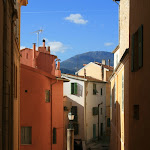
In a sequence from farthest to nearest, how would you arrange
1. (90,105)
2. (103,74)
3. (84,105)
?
(103,74)
(90,105)
(84,105)

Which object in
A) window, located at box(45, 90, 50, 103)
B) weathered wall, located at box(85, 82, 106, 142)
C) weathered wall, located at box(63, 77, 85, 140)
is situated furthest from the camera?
weathered wall, located at box(85, 82, 106, 142)

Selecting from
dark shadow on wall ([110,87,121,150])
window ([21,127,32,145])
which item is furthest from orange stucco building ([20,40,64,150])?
dark shadow on wall ([110,87,121,150])

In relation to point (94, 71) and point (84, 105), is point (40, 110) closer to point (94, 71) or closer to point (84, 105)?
point (84, 105)

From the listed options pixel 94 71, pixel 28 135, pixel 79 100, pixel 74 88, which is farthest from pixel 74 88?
pixel 28 135

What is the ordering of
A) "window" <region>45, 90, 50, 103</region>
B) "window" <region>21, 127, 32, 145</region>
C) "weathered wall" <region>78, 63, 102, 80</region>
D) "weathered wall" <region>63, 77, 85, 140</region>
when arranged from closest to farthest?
"window" <region>21, 127, 32, 145</region>
"window" <region>45, 90, 50, 103</region>
"weathered wall" <region>63, 77, 85, 140</region>
"weathered wall" <region>78, 63, 102, 80</region>

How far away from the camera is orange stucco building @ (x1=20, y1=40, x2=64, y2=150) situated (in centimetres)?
1777

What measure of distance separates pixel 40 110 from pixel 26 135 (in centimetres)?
195

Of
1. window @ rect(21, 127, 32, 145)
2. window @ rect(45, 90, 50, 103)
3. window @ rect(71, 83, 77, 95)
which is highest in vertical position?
Result: window @ rect(71, 83, 77, 95)

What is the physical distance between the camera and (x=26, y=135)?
17891 millimetres

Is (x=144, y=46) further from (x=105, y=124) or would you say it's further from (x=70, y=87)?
(x=105, y=124)

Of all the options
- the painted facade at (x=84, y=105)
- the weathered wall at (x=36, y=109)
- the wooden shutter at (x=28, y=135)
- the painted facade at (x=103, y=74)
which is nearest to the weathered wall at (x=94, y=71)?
the painted facade at (x=103, y=74)

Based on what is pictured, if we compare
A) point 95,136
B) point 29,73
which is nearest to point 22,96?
point 29,73

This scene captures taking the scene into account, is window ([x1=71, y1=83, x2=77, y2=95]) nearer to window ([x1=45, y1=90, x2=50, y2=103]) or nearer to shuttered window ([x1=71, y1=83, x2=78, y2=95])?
shuttered window ([x1=71, y1=83, x2=78, y2=95])

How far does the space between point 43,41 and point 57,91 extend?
12356 mm
